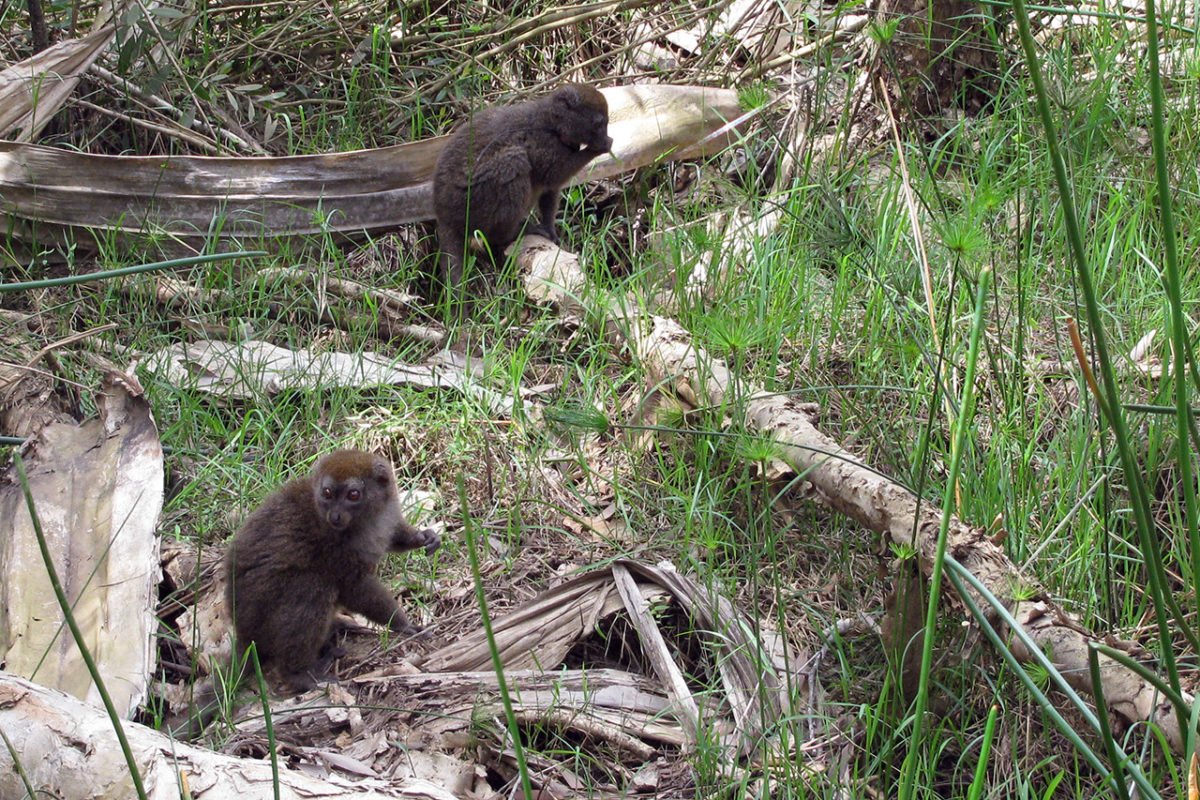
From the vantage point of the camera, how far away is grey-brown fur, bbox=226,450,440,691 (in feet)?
12.3

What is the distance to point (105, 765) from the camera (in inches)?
102

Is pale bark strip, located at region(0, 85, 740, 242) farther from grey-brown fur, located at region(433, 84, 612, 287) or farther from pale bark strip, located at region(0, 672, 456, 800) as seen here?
pale bark strip, located at region(0, 672, 456, 800)

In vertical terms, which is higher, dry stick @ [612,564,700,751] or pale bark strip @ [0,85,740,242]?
pale bark strip @ [0,85,740,242]

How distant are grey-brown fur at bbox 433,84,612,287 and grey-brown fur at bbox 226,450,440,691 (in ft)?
6.28

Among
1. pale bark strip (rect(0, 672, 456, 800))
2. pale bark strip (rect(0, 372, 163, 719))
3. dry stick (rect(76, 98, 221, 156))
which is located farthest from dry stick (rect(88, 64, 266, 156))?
pale bark strip (rect(0, 672, 456, 800))

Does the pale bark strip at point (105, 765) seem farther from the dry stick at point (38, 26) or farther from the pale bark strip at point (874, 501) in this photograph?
the dry stick at point (38, 26)

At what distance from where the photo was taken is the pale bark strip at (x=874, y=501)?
2807 millimetres

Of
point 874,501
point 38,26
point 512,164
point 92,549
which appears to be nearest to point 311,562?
point 92,549

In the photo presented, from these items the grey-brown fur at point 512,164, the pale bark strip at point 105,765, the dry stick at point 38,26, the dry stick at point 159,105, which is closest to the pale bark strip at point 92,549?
the pale bark strip at point 105,765

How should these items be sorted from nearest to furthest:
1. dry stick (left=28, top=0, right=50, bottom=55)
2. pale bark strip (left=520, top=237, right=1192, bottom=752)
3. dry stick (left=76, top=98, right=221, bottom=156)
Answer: pale bark strip (left=520, top=237, right=1192, bottom=752), dry stick (left=28, top=0, right=50, bottom=55), dry stick (left=76, top=98, right=221, bottom=156)

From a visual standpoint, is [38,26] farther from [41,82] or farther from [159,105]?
[159,105]

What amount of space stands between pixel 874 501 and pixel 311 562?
178 centimetres

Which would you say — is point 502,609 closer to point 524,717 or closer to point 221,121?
point 524,717

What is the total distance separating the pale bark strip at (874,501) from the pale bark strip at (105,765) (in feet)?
4.44
